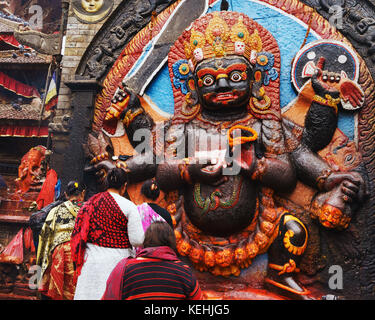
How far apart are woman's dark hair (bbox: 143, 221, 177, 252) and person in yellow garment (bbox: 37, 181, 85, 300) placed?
216 centimetres

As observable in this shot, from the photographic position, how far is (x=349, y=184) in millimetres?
4254

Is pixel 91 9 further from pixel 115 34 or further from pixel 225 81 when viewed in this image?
pixel 225 81

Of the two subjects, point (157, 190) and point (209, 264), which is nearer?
point (209, 264)

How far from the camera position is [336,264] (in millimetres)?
4445

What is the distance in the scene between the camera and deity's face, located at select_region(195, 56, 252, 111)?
4703 mm

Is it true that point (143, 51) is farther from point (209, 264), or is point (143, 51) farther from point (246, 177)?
point (209, 264)

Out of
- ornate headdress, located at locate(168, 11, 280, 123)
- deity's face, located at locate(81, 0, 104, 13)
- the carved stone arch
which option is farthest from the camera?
deity's face, located at locate(81, 0, 104, 13)

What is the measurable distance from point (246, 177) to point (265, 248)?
91cm

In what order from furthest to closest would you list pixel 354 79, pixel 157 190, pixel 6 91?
pixel 6 91 → pixel 157 190 → pixel 354 79

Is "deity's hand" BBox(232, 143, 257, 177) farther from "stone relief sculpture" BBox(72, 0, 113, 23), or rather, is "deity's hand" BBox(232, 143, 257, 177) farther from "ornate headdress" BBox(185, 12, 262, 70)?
"stone relief sculpture" BBox(72, 0, 113, 23)

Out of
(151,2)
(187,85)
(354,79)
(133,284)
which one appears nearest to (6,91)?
(151,2)

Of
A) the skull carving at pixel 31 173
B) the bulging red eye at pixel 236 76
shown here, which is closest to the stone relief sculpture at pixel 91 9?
the bulging red eye at pixel 236 76

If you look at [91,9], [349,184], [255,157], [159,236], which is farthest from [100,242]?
[91,9]

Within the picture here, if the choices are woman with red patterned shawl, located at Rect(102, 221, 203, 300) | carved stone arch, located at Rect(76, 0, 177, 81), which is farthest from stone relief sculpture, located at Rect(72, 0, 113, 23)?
woman with red patterned shawl, located at Rect(102, 221, 203, 300)
